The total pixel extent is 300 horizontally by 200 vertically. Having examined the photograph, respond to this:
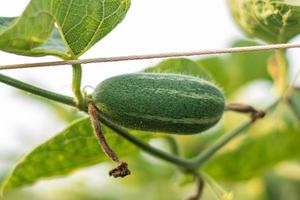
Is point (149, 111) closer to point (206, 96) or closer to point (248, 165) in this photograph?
point (206, 96)

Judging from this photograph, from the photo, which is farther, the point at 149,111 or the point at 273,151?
the point at 273,151

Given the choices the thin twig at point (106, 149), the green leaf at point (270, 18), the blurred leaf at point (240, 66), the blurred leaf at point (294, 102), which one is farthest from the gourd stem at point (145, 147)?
the blurred leaf at point (240, 66)

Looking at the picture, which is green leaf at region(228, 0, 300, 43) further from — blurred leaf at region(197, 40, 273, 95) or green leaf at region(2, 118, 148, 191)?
blurred leaf at region(197, 40, 273, 95)

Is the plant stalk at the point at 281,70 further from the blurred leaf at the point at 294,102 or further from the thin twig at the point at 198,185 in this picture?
the thin twig at the point at 198,185

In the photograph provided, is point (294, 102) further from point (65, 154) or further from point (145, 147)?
point (65, 154)

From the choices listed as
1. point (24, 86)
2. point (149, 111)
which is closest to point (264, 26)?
point (149, 111)

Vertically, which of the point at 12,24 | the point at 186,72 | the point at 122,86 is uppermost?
the point at 12,24
